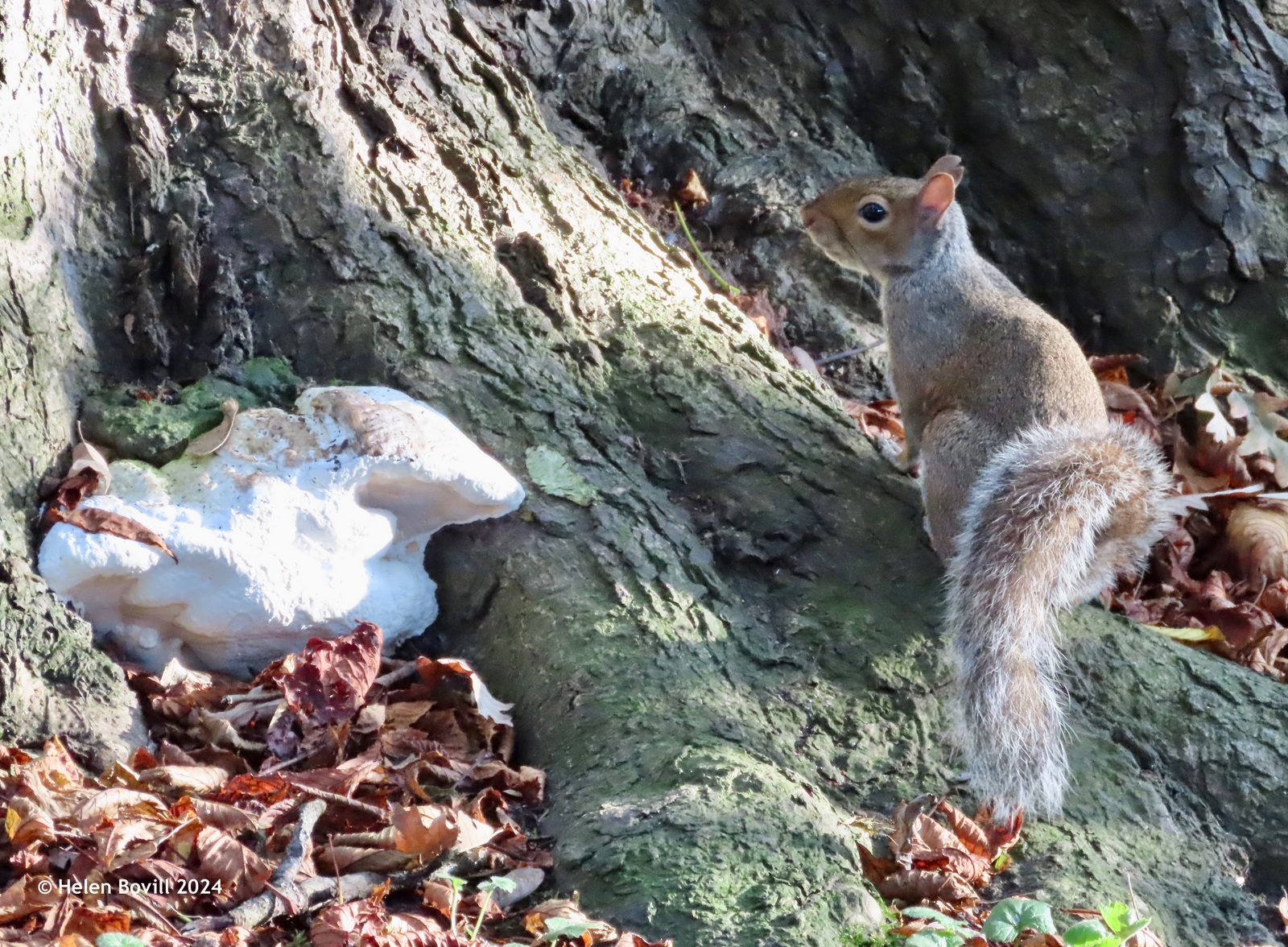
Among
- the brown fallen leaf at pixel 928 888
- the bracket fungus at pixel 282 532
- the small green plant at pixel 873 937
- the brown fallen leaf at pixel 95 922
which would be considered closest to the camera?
the brown fallen leaf at pixel 95 922

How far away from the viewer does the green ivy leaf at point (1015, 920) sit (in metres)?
1.80

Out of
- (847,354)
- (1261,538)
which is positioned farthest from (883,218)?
(1261,538)

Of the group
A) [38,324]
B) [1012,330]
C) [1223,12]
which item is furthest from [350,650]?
[1223,12]

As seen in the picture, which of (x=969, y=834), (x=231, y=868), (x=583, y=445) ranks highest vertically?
(x=583, y=445)

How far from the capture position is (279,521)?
2.29 meters

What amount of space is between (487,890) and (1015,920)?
30.3 inches

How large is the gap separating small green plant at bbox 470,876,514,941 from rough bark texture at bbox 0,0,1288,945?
148 millimetres

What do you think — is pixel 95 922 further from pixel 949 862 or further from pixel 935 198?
pixel 935 198

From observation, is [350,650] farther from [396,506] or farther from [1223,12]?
[1223,12]

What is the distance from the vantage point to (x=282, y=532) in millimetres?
2291

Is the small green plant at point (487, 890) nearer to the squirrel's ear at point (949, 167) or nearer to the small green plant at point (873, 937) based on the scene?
the small green plant at point (873, 937)

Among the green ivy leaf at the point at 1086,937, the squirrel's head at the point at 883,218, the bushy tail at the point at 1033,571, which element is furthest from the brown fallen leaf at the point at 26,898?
the squirrel's head at the point at 883,218

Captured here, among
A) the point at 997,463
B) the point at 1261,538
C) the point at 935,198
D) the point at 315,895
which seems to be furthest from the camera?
the point at 935,198

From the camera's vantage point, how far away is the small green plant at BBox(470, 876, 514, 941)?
1.74 m
